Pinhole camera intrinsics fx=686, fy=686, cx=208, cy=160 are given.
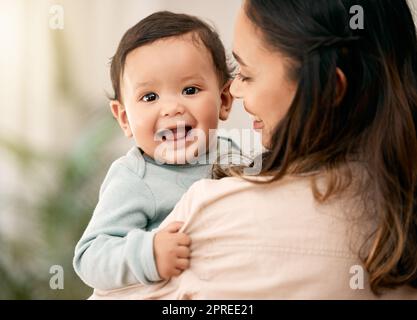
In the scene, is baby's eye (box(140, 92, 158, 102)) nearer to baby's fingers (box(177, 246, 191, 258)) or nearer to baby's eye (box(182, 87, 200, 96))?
baby's eye (box(182, 87, 200, 96))

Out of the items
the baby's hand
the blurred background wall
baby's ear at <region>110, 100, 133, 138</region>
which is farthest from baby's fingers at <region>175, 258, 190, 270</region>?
the blurred background wall

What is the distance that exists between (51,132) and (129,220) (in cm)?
76

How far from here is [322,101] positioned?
1.02 m

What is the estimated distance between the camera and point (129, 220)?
3.76 ft

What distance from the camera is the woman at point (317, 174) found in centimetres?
97

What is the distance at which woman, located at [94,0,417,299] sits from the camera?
971mm

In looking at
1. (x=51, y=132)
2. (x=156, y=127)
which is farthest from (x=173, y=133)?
(x=51, y=132)

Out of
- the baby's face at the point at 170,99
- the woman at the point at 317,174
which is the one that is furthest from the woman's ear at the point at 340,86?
the baby's face at the point at 170,99

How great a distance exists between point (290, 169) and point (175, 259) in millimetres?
212

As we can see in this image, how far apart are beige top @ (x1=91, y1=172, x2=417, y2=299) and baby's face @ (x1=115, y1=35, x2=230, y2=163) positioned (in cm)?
24

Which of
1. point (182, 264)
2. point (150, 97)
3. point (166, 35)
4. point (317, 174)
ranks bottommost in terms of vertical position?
point (182, 264)

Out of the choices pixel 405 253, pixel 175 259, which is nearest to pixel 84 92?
pixel 175 259

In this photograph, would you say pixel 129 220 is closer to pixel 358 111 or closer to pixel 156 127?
pixel 156 127

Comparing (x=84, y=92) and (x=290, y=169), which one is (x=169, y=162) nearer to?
(x=290, y=169)
